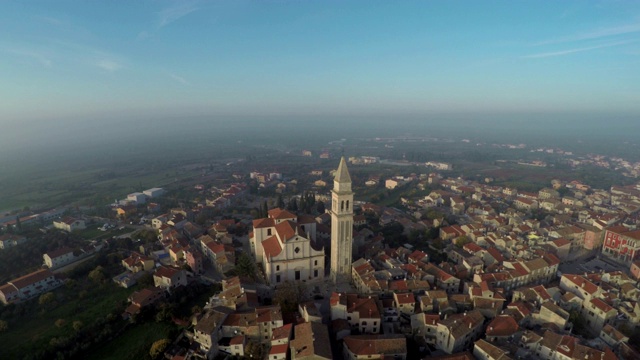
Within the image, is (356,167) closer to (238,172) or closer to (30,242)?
(238,172)

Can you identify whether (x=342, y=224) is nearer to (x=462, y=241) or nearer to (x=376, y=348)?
(x=376, y=348)

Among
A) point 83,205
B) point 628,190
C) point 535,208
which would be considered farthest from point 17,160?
point 628,190

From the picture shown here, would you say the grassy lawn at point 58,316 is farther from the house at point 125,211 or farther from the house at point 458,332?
the house at point 458,332

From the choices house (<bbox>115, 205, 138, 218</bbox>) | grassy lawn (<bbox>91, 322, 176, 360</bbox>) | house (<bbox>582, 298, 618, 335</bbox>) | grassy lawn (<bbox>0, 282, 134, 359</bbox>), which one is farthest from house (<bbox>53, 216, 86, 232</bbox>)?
house (<bbox>582, 298, 618, 335</bbox>)

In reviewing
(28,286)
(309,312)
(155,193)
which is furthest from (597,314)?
(155,193)

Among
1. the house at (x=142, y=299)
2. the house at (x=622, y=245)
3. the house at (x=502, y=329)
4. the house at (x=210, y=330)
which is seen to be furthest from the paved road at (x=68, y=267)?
the house at (x=622, y=245)
